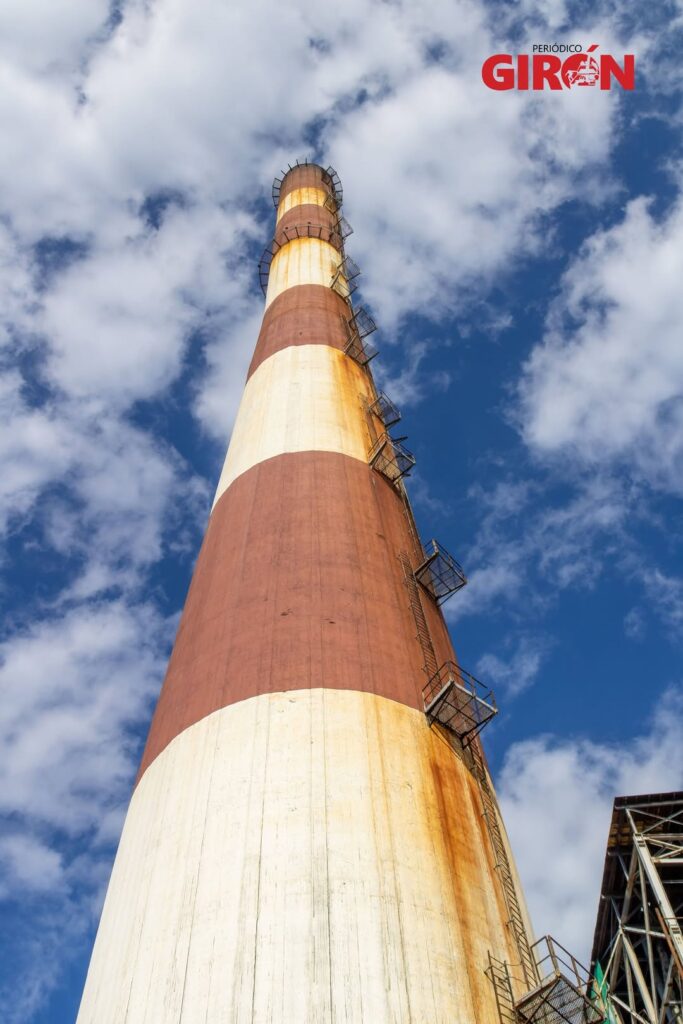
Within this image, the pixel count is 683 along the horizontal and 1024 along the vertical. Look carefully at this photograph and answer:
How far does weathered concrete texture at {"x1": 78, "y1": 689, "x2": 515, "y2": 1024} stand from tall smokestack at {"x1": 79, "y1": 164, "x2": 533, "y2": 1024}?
3 cm

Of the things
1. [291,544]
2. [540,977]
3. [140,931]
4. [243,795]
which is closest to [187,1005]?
[140,931]

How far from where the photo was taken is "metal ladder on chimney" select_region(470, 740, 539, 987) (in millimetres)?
13812

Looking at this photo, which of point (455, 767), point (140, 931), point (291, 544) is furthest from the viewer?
point (291, 544)

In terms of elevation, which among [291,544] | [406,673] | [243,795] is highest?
[291,544]

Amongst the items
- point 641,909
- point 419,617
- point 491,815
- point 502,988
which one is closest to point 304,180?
point 419,617

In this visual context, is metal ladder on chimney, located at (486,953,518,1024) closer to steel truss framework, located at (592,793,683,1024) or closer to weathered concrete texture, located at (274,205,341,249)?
steel truss framework, located at (592,793,683,1024)

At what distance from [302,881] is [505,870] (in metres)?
5.48

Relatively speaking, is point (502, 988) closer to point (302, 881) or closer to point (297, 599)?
point (302, 881)

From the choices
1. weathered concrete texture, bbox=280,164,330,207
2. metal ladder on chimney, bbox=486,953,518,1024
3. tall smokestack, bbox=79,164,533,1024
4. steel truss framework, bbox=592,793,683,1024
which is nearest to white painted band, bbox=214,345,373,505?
tall smokestack, bbox=79,164,533,1024

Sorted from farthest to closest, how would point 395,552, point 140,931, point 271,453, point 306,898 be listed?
point 271,453 → point 395,552 → point 140,931 → point 306,898

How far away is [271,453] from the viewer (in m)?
21.2

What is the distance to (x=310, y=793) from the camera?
42.7 ft

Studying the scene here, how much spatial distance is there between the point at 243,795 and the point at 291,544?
634 cm

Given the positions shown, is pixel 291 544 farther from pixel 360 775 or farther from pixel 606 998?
pixel 606 998
